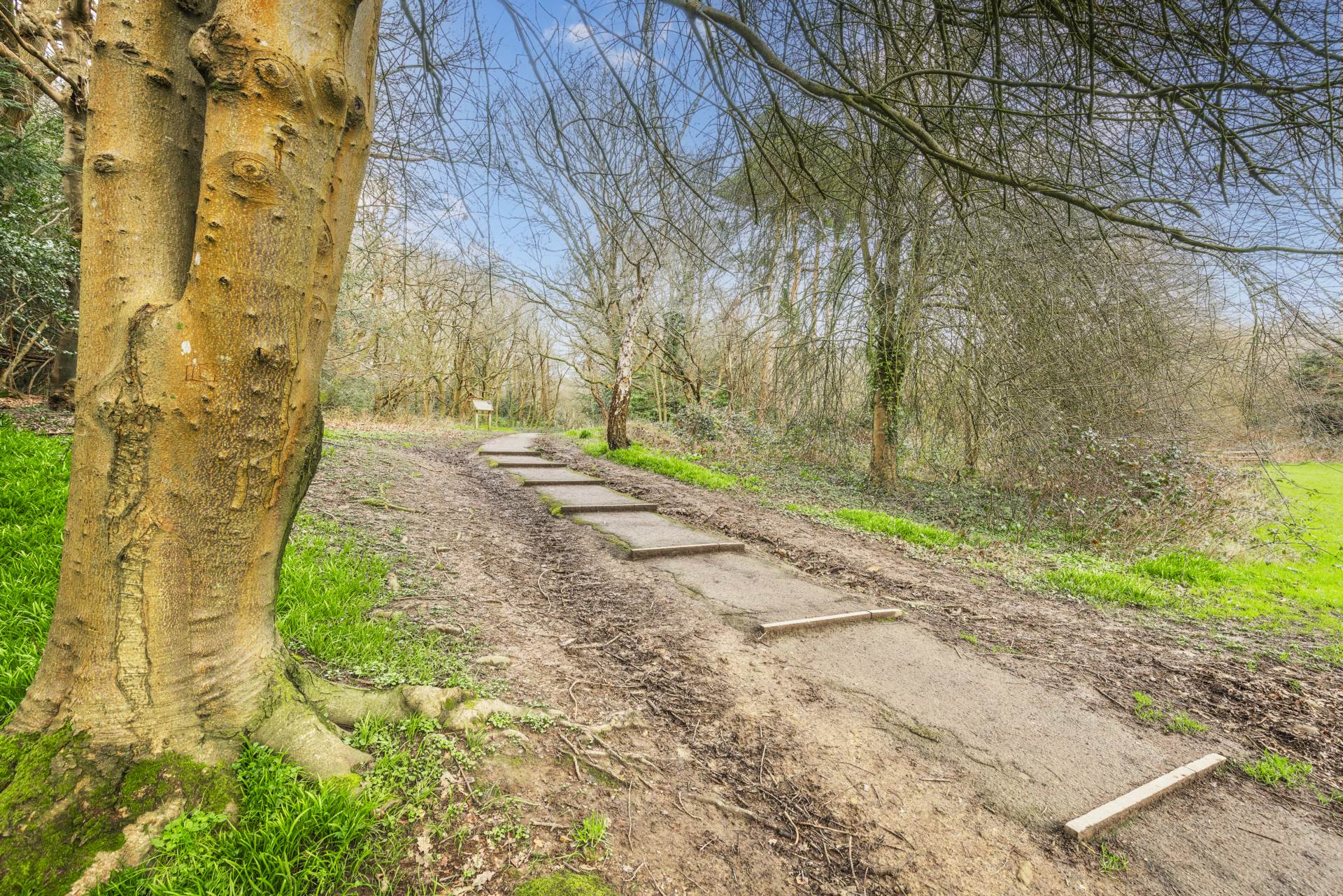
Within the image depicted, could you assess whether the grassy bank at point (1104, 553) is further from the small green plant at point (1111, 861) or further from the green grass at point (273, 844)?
the green grass at point (273, 844)

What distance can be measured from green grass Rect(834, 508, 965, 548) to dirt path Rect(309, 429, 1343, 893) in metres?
2.46

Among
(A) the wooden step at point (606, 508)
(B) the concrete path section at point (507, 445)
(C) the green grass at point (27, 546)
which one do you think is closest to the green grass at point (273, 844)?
(C) the green grass at point (27, 546)

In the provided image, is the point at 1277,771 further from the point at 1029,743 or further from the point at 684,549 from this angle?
the point at 684,549

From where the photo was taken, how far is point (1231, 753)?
2.34 metres

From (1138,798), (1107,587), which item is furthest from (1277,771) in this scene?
(1107,587)

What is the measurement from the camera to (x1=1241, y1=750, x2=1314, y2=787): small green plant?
7.13 feet

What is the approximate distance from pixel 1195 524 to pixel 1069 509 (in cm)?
125

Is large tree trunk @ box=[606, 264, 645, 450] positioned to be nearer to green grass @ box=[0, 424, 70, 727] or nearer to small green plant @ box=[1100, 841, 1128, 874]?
green grass @ box=[0, 424, 70, 727]

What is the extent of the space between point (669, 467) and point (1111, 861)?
7.70 m

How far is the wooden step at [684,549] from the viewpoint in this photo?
4.36 m

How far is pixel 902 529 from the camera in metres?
6.09

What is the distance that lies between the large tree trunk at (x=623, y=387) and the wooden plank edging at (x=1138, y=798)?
30.3ft

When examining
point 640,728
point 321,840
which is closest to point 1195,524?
point 640,728

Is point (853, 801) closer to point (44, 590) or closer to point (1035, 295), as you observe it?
point (44, 590)
